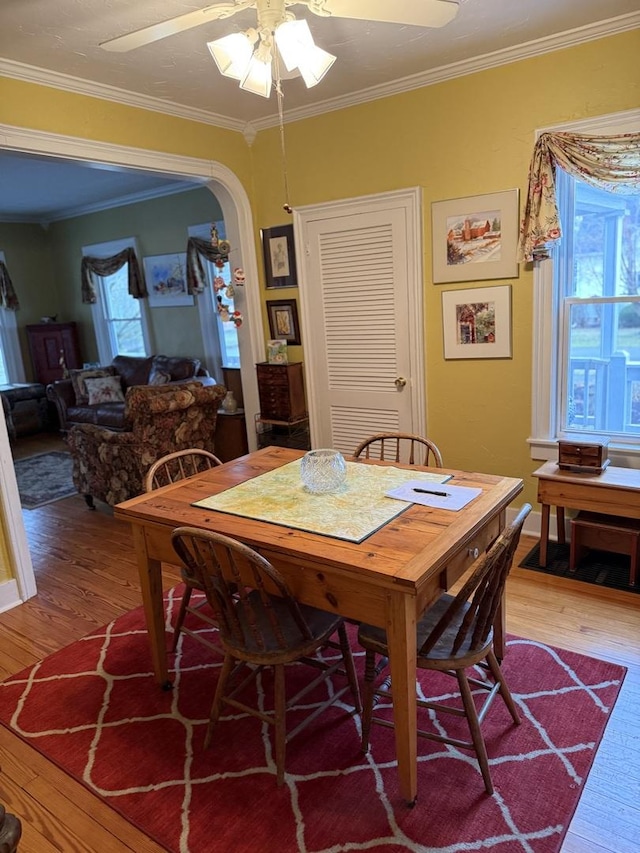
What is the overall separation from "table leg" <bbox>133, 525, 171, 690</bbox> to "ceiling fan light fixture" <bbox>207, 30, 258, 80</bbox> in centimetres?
169

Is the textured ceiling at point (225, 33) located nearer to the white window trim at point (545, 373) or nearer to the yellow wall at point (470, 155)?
the yellow wall at point (470, 155)

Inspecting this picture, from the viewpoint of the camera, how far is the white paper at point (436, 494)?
6.53 ft

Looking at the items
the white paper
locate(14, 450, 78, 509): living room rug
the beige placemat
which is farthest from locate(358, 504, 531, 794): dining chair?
locate(14, 450, 78, 509): living room rug

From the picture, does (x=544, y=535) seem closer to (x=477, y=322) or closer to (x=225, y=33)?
(x=477, y=322)

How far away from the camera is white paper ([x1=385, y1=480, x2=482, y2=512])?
199 cm

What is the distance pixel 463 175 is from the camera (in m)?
3.37

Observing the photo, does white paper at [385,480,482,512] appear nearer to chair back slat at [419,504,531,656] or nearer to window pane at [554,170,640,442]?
chair back slat at [419,504,531,656]

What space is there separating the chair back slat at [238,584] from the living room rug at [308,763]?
1.53 ft

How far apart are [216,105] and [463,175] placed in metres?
1.60

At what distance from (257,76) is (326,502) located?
60.6 inches

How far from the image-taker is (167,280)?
22.0ft

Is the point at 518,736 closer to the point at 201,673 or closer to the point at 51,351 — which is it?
the point at 201,673

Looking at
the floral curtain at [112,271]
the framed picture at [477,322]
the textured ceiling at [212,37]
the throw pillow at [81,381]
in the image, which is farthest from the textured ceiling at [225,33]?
the throw pillow at [81,381]

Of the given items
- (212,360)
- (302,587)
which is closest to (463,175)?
(302,587)
